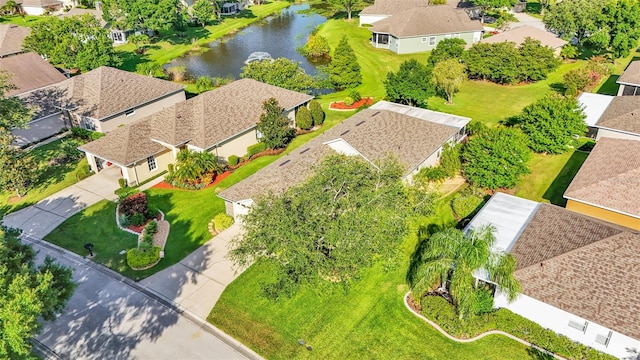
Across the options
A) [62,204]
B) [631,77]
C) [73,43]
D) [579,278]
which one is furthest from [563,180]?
[73,43]

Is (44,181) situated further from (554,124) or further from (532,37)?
(532,37)

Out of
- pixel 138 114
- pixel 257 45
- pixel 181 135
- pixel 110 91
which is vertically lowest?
pixel 138 114

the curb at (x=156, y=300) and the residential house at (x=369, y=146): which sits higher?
the residential house at (x=369, y=146)

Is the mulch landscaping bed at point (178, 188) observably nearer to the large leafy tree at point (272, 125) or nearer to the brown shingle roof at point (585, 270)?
the large leafy tree at point (272, 125)

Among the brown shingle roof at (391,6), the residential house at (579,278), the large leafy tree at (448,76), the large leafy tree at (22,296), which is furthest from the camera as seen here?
the brown shingle roof at (391,6)

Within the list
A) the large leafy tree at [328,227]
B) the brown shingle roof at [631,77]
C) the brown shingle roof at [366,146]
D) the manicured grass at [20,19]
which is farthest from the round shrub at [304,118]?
the manicured grass at [20,19]

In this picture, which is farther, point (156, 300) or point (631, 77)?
point (631, 77)

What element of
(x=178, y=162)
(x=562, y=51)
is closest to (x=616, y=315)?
(x=178, y=162)
